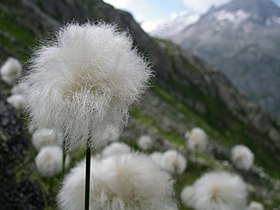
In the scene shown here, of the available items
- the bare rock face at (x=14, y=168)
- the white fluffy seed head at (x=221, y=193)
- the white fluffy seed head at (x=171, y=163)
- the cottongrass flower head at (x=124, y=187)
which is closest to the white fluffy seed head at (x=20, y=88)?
the bare rock face at (x=14, y=168)

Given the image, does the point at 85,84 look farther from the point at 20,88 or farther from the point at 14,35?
the point at 14,35

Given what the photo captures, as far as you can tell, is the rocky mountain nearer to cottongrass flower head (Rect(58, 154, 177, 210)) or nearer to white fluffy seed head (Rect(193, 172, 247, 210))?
white fluffy seed head (Rect(193, 172, 247, 210))

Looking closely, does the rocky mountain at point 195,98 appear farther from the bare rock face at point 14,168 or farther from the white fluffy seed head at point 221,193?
the white fluffy seed head at point 221,193

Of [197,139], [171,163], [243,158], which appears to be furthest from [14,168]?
[243,158]

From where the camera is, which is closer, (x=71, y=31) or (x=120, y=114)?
(x=120, y=114)

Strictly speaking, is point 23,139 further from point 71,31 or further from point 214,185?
point 71,31

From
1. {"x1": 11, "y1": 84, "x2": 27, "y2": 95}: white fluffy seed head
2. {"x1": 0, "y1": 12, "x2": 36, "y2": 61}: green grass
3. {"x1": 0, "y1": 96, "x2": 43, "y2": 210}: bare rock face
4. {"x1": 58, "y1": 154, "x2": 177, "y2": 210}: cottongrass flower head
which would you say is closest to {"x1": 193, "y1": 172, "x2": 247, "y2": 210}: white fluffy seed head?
{"x1": 58, "y1": 154, "x2": 177, "y2": 210}: cottongrass flower head

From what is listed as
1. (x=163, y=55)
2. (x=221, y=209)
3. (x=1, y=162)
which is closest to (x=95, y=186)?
(x=221, y=209)
